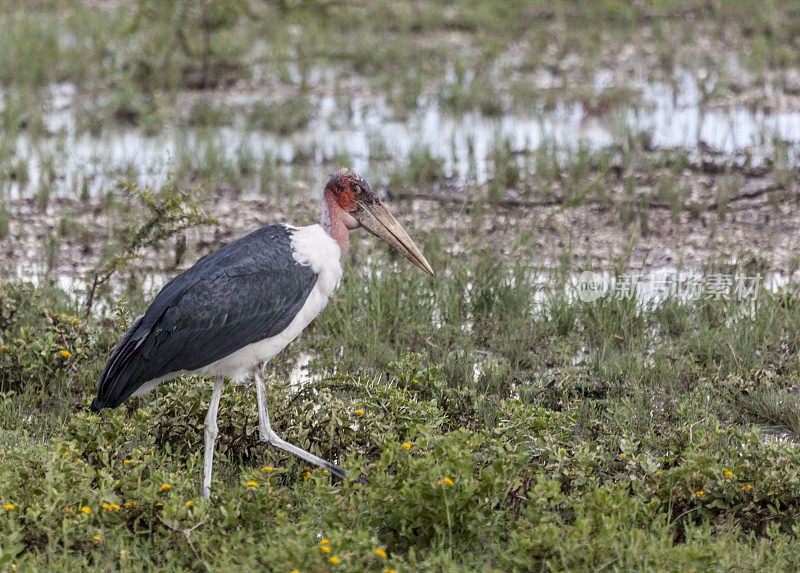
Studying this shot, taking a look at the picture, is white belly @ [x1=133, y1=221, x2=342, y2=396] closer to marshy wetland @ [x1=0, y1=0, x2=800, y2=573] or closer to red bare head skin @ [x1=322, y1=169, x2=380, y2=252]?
red bare head skin @ [x1=322, y1=169, x2=380, y2=252]

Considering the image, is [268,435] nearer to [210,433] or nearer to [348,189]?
[210,433]

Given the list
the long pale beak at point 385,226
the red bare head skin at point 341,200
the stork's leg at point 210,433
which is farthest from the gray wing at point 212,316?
the long pale beak at point 385,226

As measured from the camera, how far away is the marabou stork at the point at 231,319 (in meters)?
3.88

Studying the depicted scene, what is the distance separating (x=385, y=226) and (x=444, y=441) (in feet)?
3.80

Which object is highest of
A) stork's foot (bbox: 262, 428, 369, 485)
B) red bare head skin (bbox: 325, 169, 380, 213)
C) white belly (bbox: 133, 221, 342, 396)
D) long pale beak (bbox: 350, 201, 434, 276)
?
red bare head skin (bbox: 325, 169, 380, 213)

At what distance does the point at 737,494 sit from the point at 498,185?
393 centimetres

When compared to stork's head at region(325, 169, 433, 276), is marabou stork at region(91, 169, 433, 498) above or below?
below

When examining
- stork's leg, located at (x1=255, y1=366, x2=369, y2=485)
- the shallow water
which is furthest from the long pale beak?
the shallow water

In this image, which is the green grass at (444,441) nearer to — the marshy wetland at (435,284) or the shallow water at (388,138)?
the marshy wetland at (435,284)

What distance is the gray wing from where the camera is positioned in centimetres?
388

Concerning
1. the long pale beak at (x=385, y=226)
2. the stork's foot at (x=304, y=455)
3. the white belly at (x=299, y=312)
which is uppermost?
the long pale beak at (x=385, y=226)

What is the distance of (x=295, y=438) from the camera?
4160 mm

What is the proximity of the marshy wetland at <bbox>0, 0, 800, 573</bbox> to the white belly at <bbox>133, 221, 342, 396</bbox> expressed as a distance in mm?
252

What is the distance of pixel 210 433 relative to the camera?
12.9 ft
